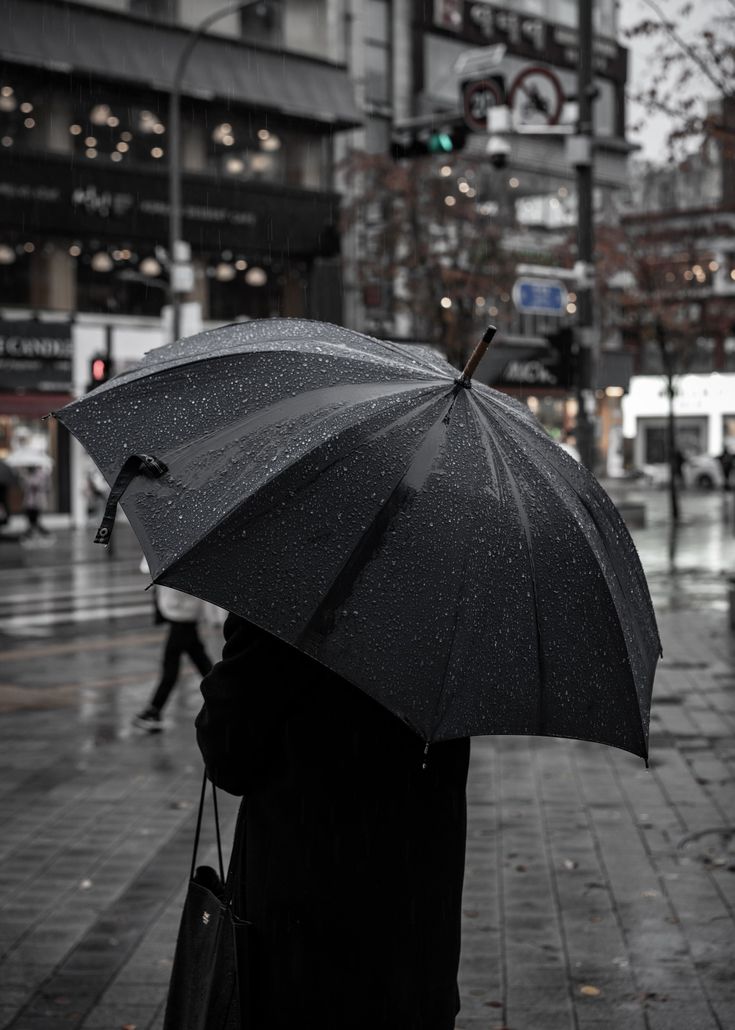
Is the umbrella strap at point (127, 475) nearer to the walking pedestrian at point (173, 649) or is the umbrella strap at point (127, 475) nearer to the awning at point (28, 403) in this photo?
the walking pedestrian at point (173, 649)

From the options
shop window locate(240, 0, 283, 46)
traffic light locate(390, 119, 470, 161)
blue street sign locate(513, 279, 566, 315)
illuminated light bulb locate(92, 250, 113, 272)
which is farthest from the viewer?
shop window locate(240, 0, 283, 46)

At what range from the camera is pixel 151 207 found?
37.2 metres

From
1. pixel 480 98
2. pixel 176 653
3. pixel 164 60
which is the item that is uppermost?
pixel 164 60

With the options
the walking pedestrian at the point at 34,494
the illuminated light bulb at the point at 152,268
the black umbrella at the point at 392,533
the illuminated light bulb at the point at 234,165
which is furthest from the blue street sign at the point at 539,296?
the illuminated light bulb at the point at 234,165

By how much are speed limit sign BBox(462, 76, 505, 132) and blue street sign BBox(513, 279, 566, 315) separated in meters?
3.15

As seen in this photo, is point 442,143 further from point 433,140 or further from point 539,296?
point 539,296

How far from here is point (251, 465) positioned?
280 centimetres

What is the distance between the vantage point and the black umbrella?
2668mm

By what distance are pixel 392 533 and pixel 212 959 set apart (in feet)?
3.03

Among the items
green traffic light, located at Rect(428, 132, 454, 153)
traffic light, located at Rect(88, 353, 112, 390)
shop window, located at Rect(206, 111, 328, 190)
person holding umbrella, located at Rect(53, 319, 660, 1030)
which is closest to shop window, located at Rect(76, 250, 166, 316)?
shop window, located at Rect(206, 111, 328, 190)

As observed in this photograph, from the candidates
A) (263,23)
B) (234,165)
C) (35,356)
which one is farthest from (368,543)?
(263,23)

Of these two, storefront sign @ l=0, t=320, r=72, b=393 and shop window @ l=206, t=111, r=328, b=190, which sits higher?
shop window @ l=206, t=111, r=328, b=190

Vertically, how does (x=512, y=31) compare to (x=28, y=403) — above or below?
above

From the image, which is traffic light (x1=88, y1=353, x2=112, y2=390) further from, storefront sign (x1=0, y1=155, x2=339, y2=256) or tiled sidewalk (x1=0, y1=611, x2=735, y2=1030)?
tiled sidewalk (x1=0, y1=611, x2=735, y2=1030)
